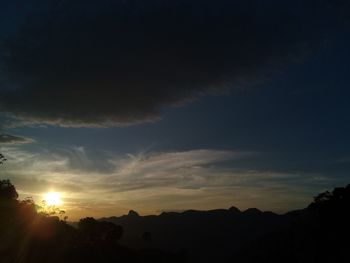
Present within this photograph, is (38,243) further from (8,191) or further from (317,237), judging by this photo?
(317,237)

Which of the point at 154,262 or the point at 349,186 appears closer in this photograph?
the point at 154,262

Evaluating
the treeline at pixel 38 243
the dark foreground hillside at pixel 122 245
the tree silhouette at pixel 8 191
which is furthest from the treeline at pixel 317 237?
the tree silhouette at pixel 8 191

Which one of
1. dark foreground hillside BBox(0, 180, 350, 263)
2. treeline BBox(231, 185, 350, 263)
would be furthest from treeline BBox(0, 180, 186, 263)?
treeline BBox(231, 185, 350, 263)

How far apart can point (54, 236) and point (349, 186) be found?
73.4 meters

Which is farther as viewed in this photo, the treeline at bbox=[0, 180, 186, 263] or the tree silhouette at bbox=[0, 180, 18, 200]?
the tree silhouette at bbox=[0, 180, 18, 200]

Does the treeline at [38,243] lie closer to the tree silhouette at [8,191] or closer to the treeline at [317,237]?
the tree silhouette at [8,191]

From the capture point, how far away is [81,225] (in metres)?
134

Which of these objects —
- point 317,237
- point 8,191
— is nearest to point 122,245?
point 8,191

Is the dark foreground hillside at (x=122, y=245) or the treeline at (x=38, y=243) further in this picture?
the dark foreground hillside at (x=122, y=245)

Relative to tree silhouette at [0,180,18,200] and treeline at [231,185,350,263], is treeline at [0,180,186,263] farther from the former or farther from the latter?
treeline at [231,185,350,263]

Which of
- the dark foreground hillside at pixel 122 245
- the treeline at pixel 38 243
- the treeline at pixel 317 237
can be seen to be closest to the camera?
the treeline at pixel 38 243

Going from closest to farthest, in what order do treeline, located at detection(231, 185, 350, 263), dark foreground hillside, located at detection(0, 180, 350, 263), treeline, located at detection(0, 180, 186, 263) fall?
treeline, located at detection(0, 180, 186, 263), dark foreground hillside, located at detection(0, 180, 350, 263), treeline, located at detection(231, 185, 350, 263)

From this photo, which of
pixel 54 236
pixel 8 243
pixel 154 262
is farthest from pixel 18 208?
pixel 154 262

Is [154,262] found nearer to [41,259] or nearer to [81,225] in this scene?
[41,259]
